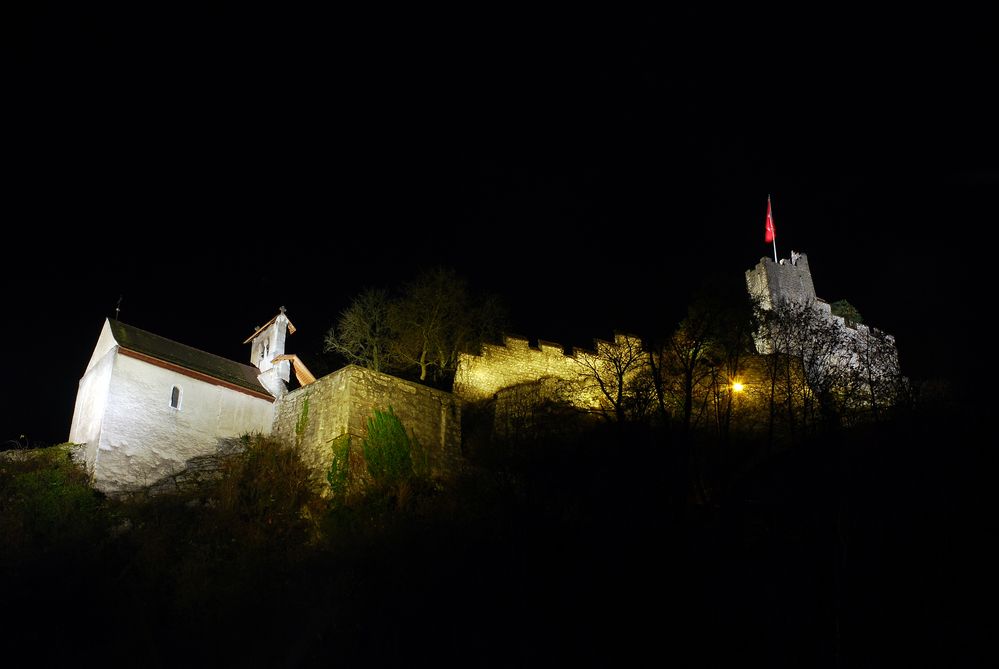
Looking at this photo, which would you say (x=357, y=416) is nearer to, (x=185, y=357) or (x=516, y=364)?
(x=185, y=357)

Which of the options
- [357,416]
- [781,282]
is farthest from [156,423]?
[781,282]

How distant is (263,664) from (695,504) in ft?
34.5

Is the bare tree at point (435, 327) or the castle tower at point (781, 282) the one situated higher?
the castle tower at point (781, 282)

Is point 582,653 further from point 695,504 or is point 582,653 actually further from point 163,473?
point 163,473

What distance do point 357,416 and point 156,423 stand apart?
662cm

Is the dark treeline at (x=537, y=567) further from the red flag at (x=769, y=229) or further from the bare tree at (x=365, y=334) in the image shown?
the red flag at (x=769, y=229)

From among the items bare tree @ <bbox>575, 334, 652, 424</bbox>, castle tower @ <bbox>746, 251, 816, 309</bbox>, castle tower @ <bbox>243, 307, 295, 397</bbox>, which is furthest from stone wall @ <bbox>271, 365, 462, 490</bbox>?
castle tower @ <bbox>746, 251, 816, 309</bbox>

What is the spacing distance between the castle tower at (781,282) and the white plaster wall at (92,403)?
35162mm

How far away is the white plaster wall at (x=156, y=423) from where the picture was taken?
2205 cm

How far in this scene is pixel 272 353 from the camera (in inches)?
1174

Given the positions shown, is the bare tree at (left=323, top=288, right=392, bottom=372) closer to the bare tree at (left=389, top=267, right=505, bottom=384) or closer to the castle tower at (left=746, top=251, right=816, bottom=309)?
the bare tree at (left=389, top=267, right=505, bottom=384)

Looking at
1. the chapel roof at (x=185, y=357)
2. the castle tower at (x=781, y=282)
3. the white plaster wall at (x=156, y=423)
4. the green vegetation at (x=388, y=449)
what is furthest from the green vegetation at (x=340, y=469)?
the castle tower at (x=781, y=282)

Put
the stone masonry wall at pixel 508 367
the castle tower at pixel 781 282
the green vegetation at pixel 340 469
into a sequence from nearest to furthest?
the green vegetation at pixel 340 469 < the stone masonry wall at pixel 508 367 < the castle tower at pixel 781 282

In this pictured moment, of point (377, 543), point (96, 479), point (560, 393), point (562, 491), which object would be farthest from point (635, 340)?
point (96, 479)
